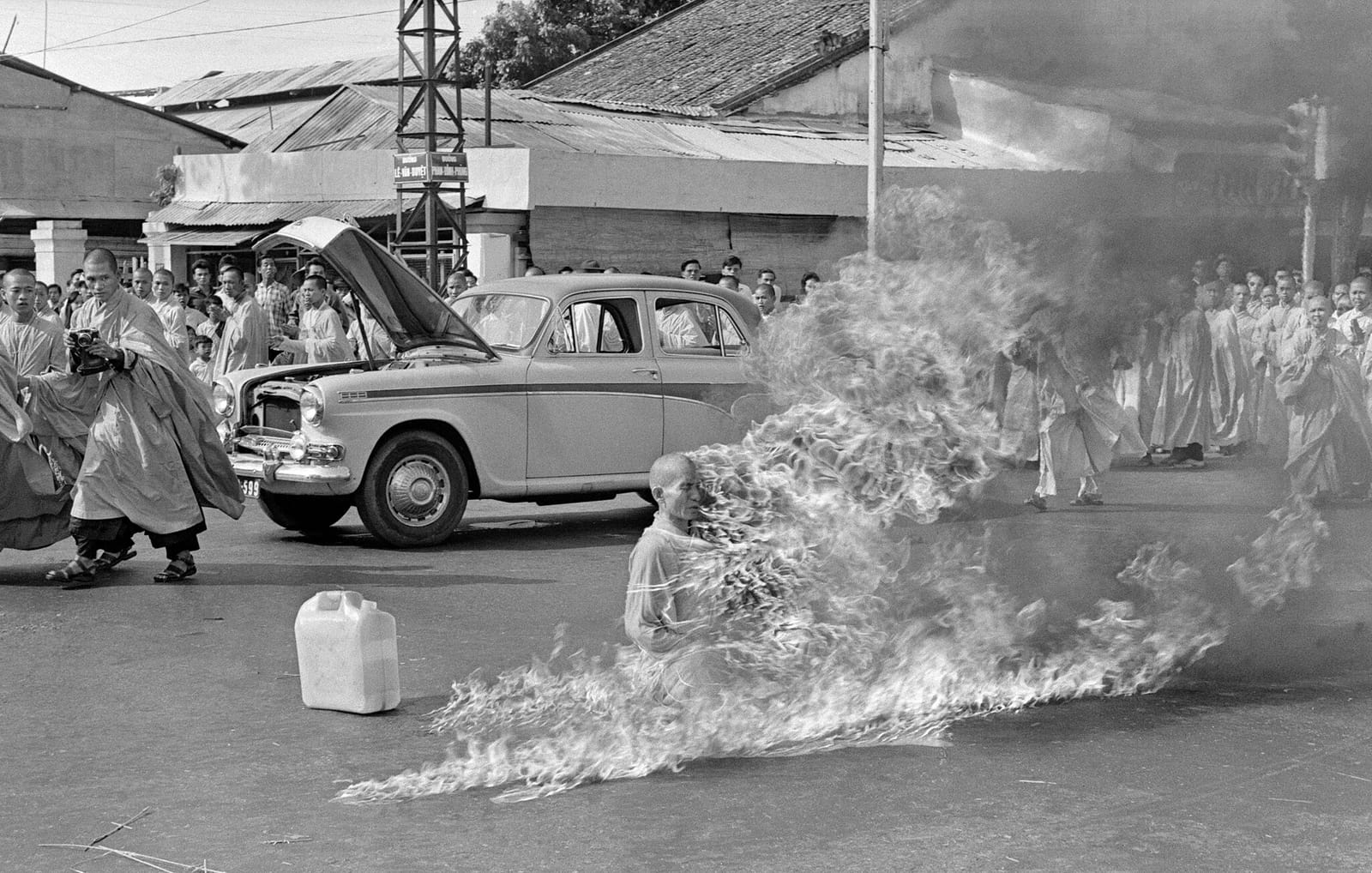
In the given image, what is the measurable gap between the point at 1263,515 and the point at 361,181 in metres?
21.2

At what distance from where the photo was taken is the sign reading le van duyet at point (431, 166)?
2098 cm

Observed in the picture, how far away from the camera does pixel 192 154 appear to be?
3089 cm

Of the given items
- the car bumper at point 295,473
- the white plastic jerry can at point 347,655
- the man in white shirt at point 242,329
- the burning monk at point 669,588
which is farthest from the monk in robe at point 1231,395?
the white plastic jerry can at point 347,655

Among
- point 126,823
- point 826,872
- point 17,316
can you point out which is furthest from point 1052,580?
point 17,316

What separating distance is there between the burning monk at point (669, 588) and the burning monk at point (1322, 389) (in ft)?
14.0

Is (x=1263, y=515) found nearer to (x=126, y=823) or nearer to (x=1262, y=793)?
(x=1262, y=793)

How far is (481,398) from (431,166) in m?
11.0

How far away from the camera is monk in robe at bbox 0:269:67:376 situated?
1015cm

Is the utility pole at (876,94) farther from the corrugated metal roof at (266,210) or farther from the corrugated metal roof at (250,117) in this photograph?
the corrugated metal roof at (250,117)

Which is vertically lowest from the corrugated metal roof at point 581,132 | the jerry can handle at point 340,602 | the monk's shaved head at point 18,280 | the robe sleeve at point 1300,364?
the jerry can handle at point 340,602

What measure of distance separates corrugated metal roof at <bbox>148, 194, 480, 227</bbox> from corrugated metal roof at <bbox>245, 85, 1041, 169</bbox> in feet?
5.31

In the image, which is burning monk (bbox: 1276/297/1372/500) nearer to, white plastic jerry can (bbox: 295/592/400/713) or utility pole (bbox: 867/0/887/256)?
utility pole (bbox: 867/0/887/256)

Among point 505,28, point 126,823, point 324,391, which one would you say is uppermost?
point 505,28

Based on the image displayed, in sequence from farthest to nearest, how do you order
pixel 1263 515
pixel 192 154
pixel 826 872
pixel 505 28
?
1. pixel 505 28
2. pixel 192 154
3. pixel 1263 515
4. pixel 826 872
